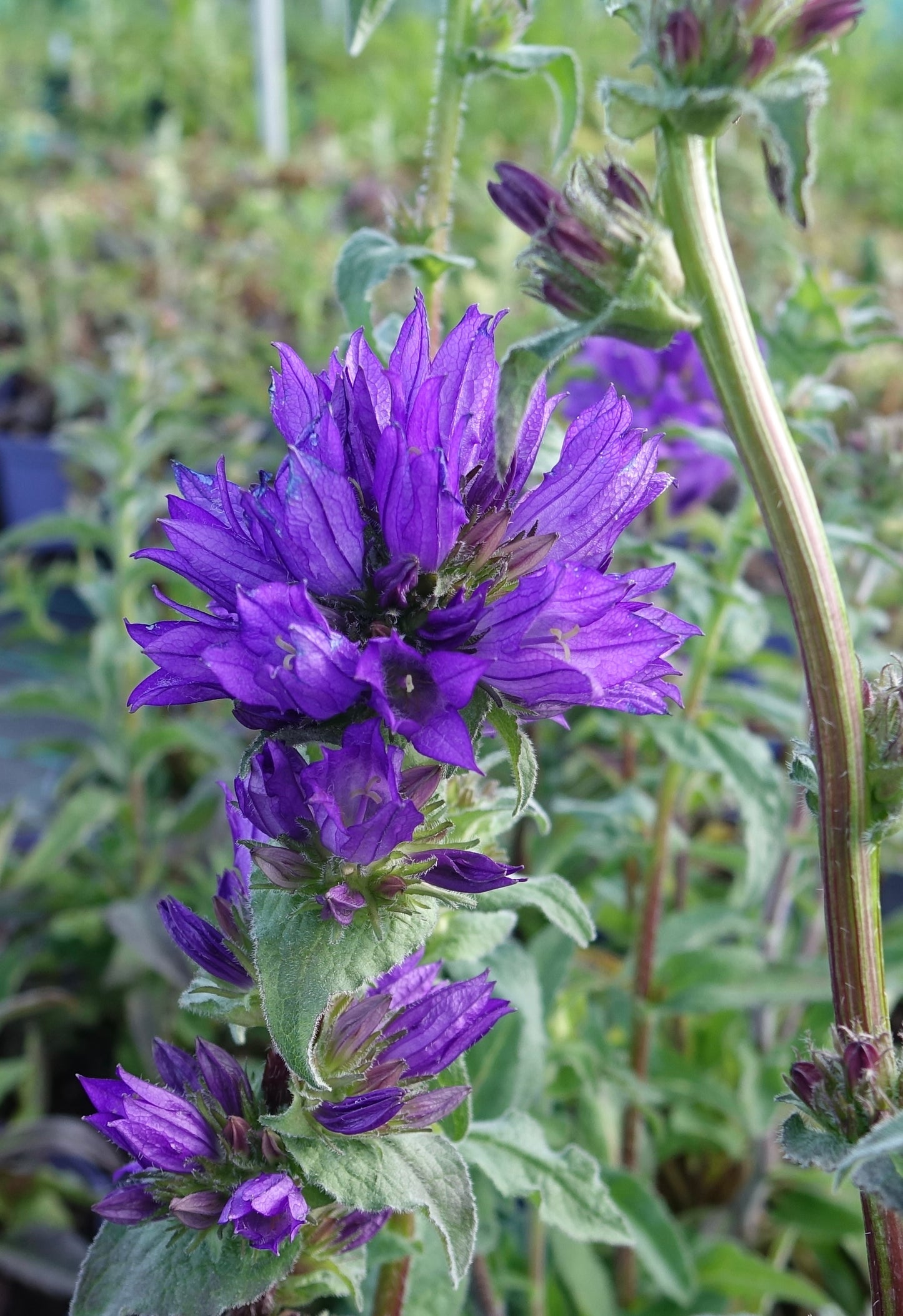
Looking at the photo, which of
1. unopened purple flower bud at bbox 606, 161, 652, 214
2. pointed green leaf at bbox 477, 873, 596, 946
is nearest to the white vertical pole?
unopened purple flower bud at bbox 606, 161, 652, 214

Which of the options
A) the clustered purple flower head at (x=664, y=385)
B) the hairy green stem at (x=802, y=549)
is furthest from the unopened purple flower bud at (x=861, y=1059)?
the clustered purple flower head at (x=664, y=385)

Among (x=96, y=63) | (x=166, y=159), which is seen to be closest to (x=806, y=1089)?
(x=166, y=159)

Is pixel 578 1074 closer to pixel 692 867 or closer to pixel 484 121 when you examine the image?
pixel 692 867

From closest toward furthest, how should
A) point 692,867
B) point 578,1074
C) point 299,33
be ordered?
1. point 578,1074
2. point 692,867
3. point 299,33

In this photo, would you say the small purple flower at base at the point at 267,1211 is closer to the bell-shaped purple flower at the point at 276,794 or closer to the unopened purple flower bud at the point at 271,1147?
the unopened purple flower bud at the point at 271,1147

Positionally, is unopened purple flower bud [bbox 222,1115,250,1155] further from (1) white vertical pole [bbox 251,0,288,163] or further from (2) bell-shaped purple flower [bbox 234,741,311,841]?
(1) white vertical pole [bbox 251,0,288,163]

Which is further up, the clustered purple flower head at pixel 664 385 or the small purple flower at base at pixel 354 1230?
the clustered purple flower head at pixel 664 385
